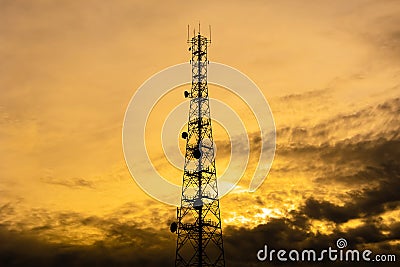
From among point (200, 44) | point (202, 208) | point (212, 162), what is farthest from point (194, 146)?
point (200, 44)

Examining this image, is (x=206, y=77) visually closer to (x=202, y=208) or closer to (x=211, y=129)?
(x=211, y=129)

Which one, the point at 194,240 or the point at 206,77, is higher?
the point at 206,77

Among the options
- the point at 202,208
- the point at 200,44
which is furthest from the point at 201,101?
the point at 202,208

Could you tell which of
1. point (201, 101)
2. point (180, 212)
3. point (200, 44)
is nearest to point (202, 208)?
point (180, 212)

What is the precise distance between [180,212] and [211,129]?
12492 mm

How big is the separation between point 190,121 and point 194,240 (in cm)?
1682

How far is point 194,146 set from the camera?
3078 inches

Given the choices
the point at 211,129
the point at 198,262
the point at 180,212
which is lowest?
the point at 198,262

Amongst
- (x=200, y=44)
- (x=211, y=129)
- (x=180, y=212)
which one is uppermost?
(x=200, y=44)

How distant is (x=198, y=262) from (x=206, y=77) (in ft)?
85.6

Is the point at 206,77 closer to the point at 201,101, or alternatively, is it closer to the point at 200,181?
the point at 201,101

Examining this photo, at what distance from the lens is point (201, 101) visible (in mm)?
79438

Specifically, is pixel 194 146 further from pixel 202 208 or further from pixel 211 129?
pixel 202 208

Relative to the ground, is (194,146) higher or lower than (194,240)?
higher
